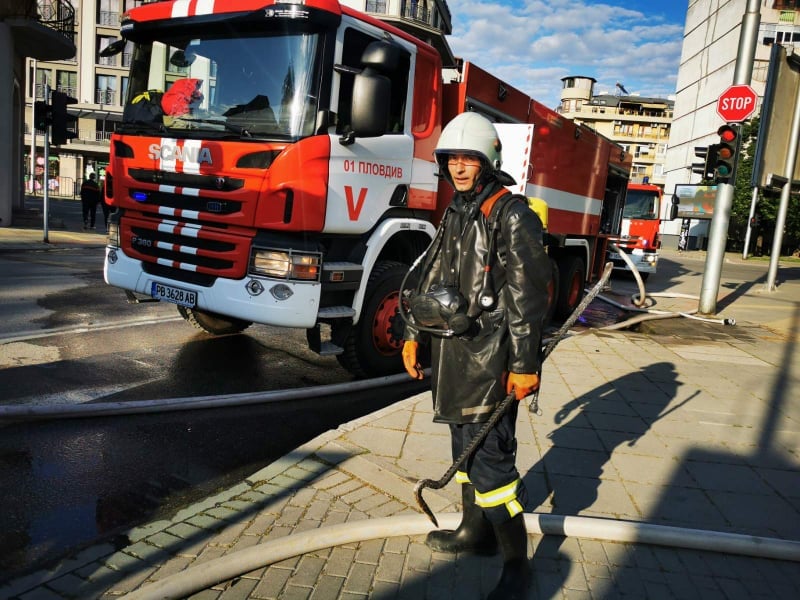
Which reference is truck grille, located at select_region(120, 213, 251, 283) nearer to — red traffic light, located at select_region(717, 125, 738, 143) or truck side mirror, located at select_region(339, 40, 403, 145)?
truck side mirror, located at select_region(339, 40, 403, 145)

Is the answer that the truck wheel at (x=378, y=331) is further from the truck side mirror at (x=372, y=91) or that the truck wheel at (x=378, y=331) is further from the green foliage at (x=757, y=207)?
the green foliage at (x=757, y=207)

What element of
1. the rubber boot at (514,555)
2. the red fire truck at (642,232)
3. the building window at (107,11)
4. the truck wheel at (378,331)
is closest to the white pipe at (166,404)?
the truck wheel at (378,331)

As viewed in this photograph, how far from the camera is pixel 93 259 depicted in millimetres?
13727

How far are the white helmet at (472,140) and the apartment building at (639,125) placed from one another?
9601 centimetres

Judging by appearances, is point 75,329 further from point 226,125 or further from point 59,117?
point 59,117

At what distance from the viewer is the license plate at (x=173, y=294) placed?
5.37 m

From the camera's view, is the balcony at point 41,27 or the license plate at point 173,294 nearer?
the license plate at point 173,294

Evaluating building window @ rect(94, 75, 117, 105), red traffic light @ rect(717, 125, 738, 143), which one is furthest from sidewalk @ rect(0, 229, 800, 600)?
building window @ rect(94, 75, 117, 105)

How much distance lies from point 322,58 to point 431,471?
3.21m

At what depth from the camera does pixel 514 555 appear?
108 inches

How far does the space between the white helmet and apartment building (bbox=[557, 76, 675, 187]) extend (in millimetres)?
96014

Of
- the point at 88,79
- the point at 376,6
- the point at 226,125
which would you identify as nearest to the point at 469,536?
the point at 226,125

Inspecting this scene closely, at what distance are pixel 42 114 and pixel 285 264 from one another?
42.8 ft

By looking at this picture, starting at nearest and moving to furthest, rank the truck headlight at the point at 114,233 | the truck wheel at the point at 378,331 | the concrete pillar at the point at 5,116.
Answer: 1. the truck wheel at the point at 378,331
2. the truck headlight at the point at 114,233
3. the concrete pillar at the point at 5,116
